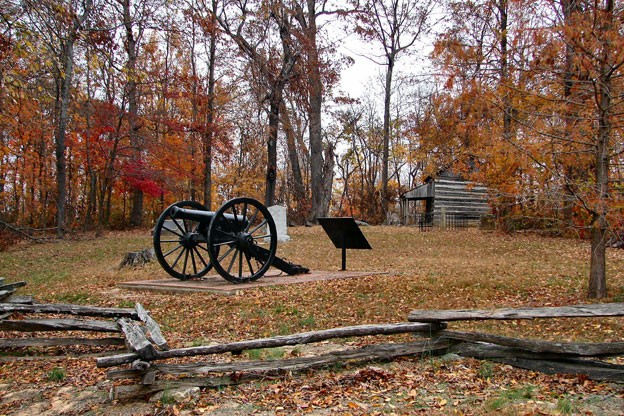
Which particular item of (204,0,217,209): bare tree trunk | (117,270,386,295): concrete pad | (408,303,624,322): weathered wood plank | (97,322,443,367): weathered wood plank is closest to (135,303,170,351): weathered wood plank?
(97,322,443,367): weathered wood plank

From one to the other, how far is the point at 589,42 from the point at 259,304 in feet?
20.4

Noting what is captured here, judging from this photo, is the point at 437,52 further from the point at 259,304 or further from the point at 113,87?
the point at 113,87

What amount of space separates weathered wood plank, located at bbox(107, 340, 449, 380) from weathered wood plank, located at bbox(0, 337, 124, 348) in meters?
1.64

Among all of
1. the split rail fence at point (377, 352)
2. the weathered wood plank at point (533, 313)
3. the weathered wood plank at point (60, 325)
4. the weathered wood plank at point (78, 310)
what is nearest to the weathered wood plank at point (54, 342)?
the weathered wood plank at point (60, 325)

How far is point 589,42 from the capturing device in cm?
704

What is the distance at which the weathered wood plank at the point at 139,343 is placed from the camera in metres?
4.36

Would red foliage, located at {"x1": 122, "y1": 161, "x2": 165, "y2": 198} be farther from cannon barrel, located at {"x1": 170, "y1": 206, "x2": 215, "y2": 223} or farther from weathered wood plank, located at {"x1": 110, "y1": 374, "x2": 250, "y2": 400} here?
weathered wood plank, located at {"x1": 110, "y1": 374, "x2": 250, "y2": 400}

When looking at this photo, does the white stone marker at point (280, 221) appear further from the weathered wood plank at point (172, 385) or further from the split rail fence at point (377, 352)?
the weathered wood plank at point (172, 385)

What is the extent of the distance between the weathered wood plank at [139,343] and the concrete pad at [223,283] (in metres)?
3.58

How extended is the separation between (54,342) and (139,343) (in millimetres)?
1970

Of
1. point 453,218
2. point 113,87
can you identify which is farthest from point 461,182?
point 113,87

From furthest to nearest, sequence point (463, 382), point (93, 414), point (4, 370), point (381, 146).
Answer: point (381, 146)
point (4, 370)
point (463, 382)
point (93, 414)

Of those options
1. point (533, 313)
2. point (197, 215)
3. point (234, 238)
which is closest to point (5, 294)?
Answer: point (197, 215)

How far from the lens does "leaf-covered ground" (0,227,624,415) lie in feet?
13.2
